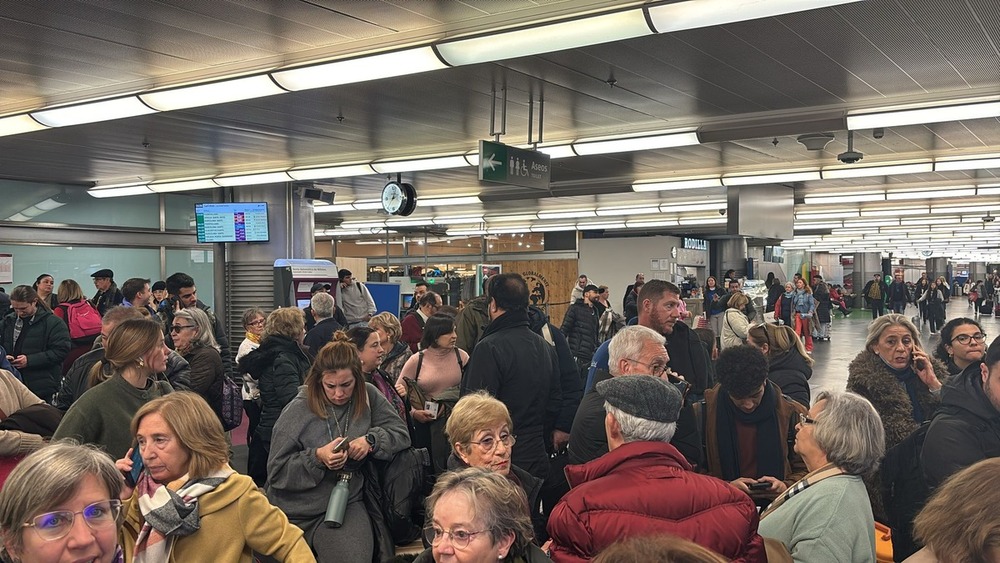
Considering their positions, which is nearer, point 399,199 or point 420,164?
point 420,164

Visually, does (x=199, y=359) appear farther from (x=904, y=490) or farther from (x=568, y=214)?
(x=568, y=214)

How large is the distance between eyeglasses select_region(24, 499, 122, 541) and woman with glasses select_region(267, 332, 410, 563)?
144 cm

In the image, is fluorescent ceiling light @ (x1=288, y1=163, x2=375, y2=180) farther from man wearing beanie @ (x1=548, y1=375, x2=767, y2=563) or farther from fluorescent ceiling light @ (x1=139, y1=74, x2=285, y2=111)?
man wearing beanie @ (x1=548, y1=375, x2=767, y2=563)

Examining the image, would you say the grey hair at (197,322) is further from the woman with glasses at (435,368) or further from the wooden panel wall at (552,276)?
the wooden panel wall at (552,276)

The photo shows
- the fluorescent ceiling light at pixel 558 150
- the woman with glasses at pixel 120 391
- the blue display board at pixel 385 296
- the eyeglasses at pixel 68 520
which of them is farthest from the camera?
the blue display board at pixel 385 296

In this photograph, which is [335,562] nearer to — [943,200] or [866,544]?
[866,544]

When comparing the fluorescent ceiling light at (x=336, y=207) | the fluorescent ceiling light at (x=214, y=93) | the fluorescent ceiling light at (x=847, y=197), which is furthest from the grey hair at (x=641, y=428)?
the fluorescent ceiling light at (x=336, y=207)

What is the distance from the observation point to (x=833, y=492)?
2.46 m

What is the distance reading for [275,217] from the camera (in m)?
12.6

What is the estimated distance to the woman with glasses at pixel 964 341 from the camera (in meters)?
4.42

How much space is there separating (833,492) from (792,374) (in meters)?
2.46

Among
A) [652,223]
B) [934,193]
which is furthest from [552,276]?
[934,193]

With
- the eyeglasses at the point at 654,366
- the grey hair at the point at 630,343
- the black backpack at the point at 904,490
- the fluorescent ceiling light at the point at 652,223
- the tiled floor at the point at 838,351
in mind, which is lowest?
the tiled floor at the point at 838,351

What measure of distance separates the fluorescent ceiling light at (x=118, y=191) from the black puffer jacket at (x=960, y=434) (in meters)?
12.5
